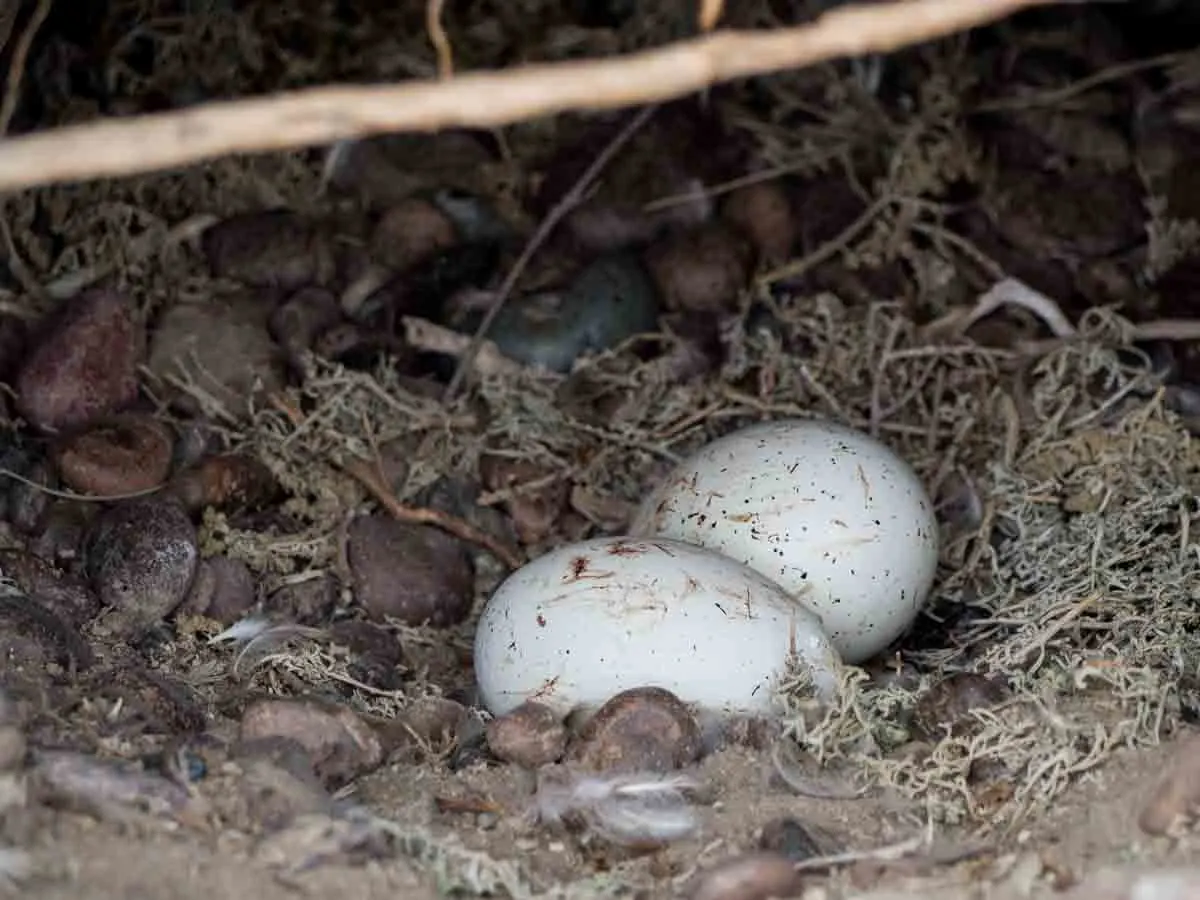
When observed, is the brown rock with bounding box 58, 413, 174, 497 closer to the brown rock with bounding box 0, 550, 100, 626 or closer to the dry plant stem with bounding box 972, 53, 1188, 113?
the brown rock with bounding box 0, 550, 100, 626

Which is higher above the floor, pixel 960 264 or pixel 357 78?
pixel 357 78

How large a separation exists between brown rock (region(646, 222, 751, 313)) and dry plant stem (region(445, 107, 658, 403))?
0.21 metres

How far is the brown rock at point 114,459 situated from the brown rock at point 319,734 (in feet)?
2.55

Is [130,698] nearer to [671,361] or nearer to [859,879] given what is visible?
[859,879]

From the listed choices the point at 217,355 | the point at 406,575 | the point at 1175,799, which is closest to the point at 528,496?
the point at 406,575

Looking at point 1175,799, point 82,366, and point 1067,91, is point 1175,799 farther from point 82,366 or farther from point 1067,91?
point 1067,91

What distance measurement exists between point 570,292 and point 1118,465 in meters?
1.14

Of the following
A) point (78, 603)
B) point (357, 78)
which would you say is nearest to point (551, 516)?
point (78, 603)

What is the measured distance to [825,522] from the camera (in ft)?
9.38

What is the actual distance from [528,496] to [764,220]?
93 cm

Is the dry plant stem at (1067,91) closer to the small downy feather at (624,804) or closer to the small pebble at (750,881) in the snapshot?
the small downy feather at (624,804)

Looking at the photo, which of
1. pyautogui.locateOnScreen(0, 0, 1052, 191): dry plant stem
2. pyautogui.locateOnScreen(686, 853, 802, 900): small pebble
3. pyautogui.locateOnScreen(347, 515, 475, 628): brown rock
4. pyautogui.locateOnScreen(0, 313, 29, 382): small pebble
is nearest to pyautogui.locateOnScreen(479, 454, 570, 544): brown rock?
pyautogui.locateOnScreen(347, 515, 475, 628): brown rock

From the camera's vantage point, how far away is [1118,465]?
10.8ft

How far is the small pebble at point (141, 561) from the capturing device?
293 cm
